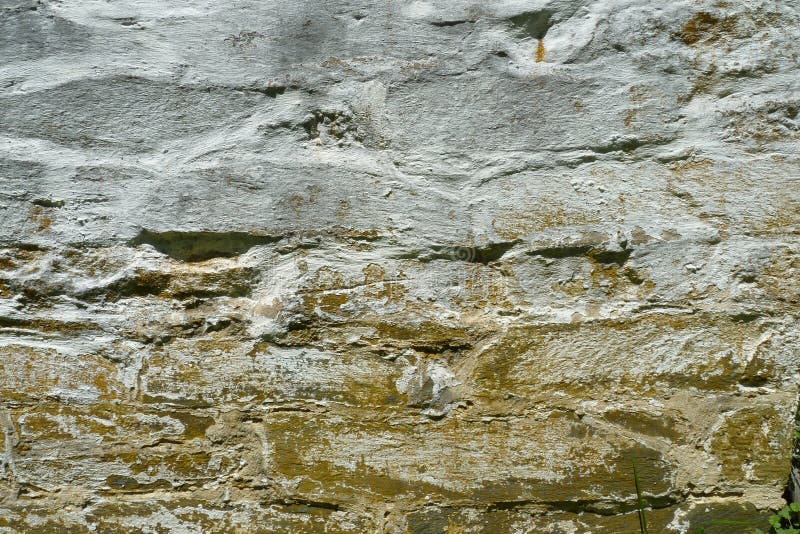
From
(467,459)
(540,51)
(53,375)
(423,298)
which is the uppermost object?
(540,51)

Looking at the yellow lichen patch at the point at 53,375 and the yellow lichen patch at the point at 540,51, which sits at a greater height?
the yellow lichen patch at the point at 540,51

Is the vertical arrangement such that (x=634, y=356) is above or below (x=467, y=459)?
above

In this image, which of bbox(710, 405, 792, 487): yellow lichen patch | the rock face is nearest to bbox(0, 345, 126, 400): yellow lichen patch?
the rock face

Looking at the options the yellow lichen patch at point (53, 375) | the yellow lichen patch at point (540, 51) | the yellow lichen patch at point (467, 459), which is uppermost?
the yellow lichen patch at point (540, 51)

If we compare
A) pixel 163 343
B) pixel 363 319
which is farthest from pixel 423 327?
pixel 163 343

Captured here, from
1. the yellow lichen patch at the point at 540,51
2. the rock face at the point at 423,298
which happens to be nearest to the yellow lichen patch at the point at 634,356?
the rock face at the point at 423,298

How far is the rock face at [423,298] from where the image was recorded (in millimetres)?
1322

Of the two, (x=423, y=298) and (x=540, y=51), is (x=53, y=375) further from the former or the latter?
(x=540, y=51)

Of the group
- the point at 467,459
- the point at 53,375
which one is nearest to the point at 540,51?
the point at 467,459

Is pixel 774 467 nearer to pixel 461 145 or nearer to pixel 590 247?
pixel 590 247

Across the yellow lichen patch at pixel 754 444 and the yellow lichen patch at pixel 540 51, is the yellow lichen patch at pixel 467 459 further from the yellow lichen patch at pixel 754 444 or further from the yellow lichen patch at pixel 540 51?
the yellow lichen patch at pixel 540 51

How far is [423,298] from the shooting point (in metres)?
1.34

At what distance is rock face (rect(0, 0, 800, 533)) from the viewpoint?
1322mm

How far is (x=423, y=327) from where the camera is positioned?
4.38 ft
